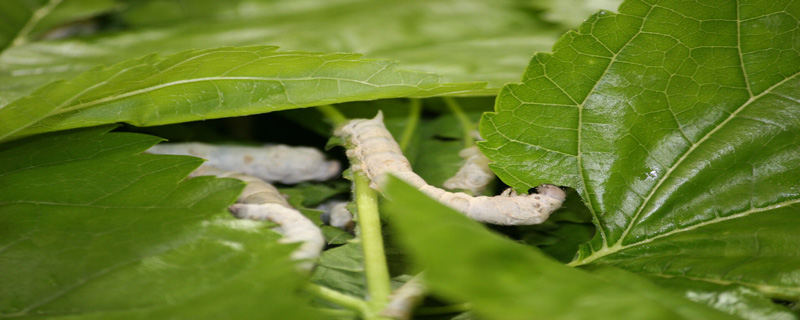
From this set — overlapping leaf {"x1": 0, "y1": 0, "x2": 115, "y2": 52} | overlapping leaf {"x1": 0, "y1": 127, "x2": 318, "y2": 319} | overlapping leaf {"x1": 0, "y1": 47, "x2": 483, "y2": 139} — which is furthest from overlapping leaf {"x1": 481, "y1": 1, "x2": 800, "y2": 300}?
overlapping leaf {"x1": 0, "y1": 0, "x2": 115, "y2": 52}

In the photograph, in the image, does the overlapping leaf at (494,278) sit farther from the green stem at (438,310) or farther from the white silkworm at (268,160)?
the white silkworm at (268,160)

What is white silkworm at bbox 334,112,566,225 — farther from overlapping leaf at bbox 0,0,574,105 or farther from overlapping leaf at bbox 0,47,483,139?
overlapping leaf at bbox 0,0,574,105

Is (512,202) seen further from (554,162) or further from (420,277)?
(420,277)

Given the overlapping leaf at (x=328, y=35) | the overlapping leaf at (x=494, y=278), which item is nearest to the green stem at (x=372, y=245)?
the overlapping leaf at (x=494, y=278)

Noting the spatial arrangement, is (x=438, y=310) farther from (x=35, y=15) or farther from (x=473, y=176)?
(x=35, y=15)

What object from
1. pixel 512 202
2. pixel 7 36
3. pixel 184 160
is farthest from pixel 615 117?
pixel 7 36

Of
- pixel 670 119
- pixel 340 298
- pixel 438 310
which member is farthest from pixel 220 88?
pixel 670 119
